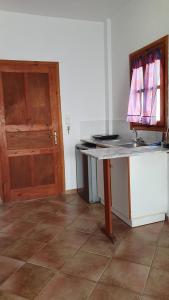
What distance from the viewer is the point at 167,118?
109 inches

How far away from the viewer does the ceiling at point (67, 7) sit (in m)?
3.17

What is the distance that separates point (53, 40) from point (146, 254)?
10.5ft

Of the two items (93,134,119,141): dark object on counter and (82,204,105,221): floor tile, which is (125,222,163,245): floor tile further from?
(93,134,119,141): dark object on counter

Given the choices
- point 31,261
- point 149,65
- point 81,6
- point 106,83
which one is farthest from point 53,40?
point 31,261

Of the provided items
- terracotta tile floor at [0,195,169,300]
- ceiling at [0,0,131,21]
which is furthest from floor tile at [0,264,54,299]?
ceiling at [0,0,131,21]

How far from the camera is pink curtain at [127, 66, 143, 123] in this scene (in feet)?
10.1

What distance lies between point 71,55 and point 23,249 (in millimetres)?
2901

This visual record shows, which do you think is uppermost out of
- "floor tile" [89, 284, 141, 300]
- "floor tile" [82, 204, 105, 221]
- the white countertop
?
the white countertop

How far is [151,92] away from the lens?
112 inches

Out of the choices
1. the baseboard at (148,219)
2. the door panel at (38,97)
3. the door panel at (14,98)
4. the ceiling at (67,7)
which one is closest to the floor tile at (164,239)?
the baseboard at (148,219)

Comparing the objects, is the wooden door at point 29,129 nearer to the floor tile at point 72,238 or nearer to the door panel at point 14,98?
the door panel at point 14,98

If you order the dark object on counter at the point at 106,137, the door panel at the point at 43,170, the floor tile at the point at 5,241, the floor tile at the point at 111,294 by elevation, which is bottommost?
the floor tile at the point at 111,294

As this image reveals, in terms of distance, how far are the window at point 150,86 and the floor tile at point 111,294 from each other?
5.94ft

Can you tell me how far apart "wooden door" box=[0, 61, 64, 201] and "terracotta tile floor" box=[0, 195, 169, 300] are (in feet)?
2.40
